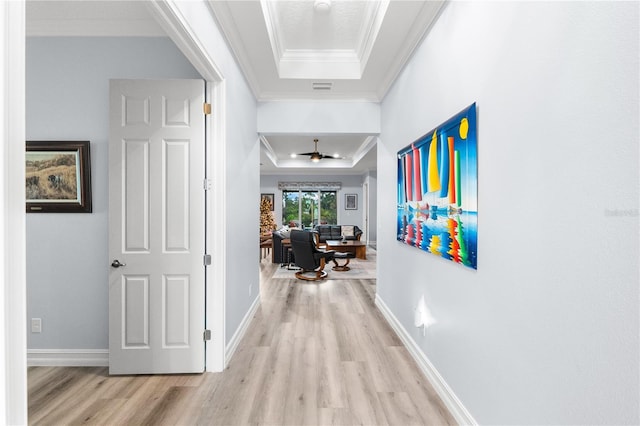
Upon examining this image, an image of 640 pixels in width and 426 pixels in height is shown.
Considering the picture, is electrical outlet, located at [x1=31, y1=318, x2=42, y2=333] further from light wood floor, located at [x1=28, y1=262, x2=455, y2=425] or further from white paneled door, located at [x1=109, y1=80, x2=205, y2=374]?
white paneled door, located at [x1=109, y1=80, x2=205, y2=374]

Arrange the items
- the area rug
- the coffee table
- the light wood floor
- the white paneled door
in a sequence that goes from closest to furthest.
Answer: the light wood floor < the white paneled door < the area rug < the coffee table

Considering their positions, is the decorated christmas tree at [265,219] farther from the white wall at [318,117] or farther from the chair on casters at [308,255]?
the white wall at [318,117]

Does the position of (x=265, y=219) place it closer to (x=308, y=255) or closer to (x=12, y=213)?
(x=308, y=255)

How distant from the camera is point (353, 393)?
83.1 inches

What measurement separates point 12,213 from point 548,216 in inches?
68.0

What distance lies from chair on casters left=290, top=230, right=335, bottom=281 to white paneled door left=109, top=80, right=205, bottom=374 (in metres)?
3.11

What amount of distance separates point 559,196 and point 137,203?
8.51 ft

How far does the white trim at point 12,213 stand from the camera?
749mm

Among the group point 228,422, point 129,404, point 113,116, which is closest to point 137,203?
point 113,116

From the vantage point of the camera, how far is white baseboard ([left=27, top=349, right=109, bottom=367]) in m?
2.51

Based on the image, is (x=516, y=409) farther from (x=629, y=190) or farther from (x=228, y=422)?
(x=228, y=422)

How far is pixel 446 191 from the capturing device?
6.51 feet

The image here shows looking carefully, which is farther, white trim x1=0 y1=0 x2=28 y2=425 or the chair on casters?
the chair on casters

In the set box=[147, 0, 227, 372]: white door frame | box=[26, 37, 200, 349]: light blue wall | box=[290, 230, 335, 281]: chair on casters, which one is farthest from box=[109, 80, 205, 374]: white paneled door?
box=[290, 230, 335, 281]: chair on casters
